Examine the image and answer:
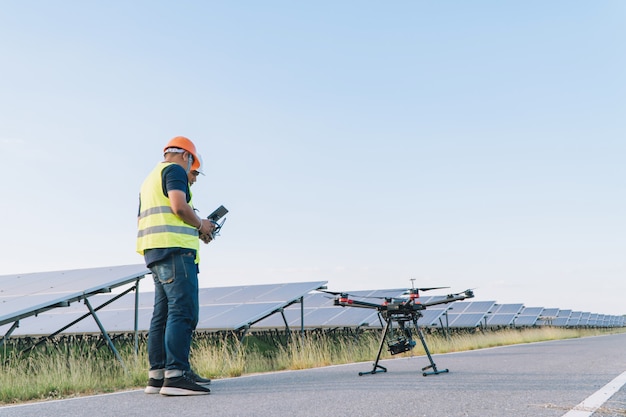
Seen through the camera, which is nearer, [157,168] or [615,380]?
[157,168]

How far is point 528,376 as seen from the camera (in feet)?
20.5

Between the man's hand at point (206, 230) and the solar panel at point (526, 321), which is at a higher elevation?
the man's hand at point (206, 230)

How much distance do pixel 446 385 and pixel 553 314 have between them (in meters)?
56.6

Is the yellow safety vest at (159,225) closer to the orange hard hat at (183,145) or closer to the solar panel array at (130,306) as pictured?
the orange hard hat at (183,145)

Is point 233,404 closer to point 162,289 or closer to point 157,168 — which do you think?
point 162,289

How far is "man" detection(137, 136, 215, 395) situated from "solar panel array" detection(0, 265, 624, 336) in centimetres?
185

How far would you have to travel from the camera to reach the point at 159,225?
495cm

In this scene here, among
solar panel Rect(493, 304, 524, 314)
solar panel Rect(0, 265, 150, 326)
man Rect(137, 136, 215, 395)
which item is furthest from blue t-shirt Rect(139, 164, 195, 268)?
solar panel Rect(493, 304, 524, 314)

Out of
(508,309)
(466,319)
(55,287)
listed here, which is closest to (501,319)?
(508,309)

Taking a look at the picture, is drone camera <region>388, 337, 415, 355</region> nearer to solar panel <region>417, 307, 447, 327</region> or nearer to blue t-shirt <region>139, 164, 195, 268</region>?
blue t-shirt <region>139, 164, 195, 268</region>

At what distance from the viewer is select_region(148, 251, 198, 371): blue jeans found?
4.67 metres

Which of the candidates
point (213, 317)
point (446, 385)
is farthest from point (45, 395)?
point (213, 317)

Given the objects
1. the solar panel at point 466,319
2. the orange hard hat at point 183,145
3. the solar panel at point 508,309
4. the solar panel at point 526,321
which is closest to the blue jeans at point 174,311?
the orange hard hat at point 183,145

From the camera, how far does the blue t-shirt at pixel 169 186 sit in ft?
15.9
